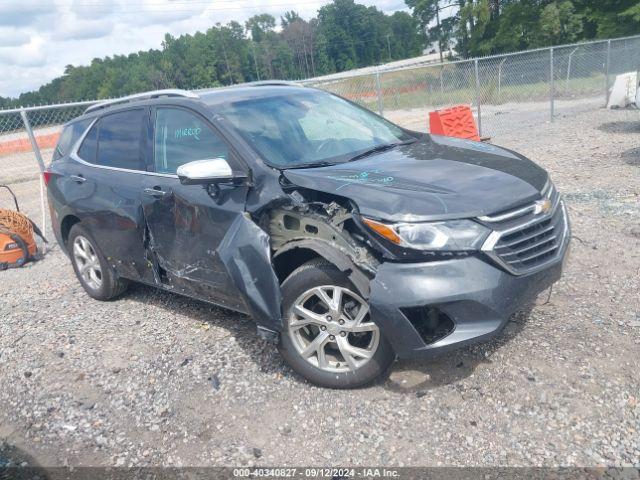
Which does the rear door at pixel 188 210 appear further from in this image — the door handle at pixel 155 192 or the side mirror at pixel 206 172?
the side mirror at pixel 206 172

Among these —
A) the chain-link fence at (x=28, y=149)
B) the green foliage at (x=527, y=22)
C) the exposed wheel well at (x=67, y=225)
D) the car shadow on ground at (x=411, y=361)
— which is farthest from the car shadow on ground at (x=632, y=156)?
the green foliage at (x=527, y=22)

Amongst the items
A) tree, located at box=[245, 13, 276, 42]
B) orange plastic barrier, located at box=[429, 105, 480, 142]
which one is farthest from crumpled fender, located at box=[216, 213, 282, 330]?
tree, located at box=[245, 13, 276, 42]

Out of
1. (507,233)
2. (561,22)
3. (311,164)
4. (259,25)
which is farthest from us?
(259,25)

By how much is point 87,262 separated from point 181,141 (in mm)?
1942

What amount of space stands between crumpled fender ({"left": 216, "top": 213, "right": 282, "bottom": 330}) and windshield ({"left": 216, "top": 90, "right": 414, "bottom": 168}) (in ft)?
1.66

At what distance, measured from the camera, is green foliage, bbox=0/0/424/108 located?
191 feet

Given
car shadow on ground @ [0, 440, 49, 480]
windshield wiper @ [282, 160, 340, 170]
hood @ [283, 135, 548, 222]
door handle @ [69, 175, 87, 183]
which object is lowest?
car shadow on ground @ [0, 440, 49, 480]

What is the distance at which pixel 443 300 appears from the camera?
2.83 meters

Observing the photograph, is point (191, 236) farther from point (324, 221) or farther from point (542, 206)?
point (542, 206)

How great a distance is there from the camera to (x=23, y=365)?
422cm

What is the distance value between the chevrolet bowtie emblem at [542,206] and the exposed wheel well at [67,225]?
4164 mm

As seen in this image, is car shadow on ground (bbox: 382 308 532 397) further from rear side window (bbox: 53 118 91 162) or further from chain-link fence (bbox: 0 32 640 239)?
chain-link fence (bbox: 0 32 640 239)

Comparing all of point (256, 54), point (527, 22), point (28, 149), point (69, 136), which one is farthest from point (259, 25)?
point (69, 136)

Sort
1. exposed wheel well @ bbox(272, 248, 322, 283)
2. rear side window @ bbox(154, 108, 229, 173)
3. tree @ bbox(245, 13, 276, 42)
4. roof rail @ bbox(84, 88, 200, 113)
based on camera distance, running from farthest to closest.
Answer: tree @ bbox(245, 13, 276, 42) < roof rail @ bbox(84, 88, 200, 113) < rear side window @ bbox(154, 108, 229, 173) < exposed wheel well @ bbox(272, 248, 322, 283)
